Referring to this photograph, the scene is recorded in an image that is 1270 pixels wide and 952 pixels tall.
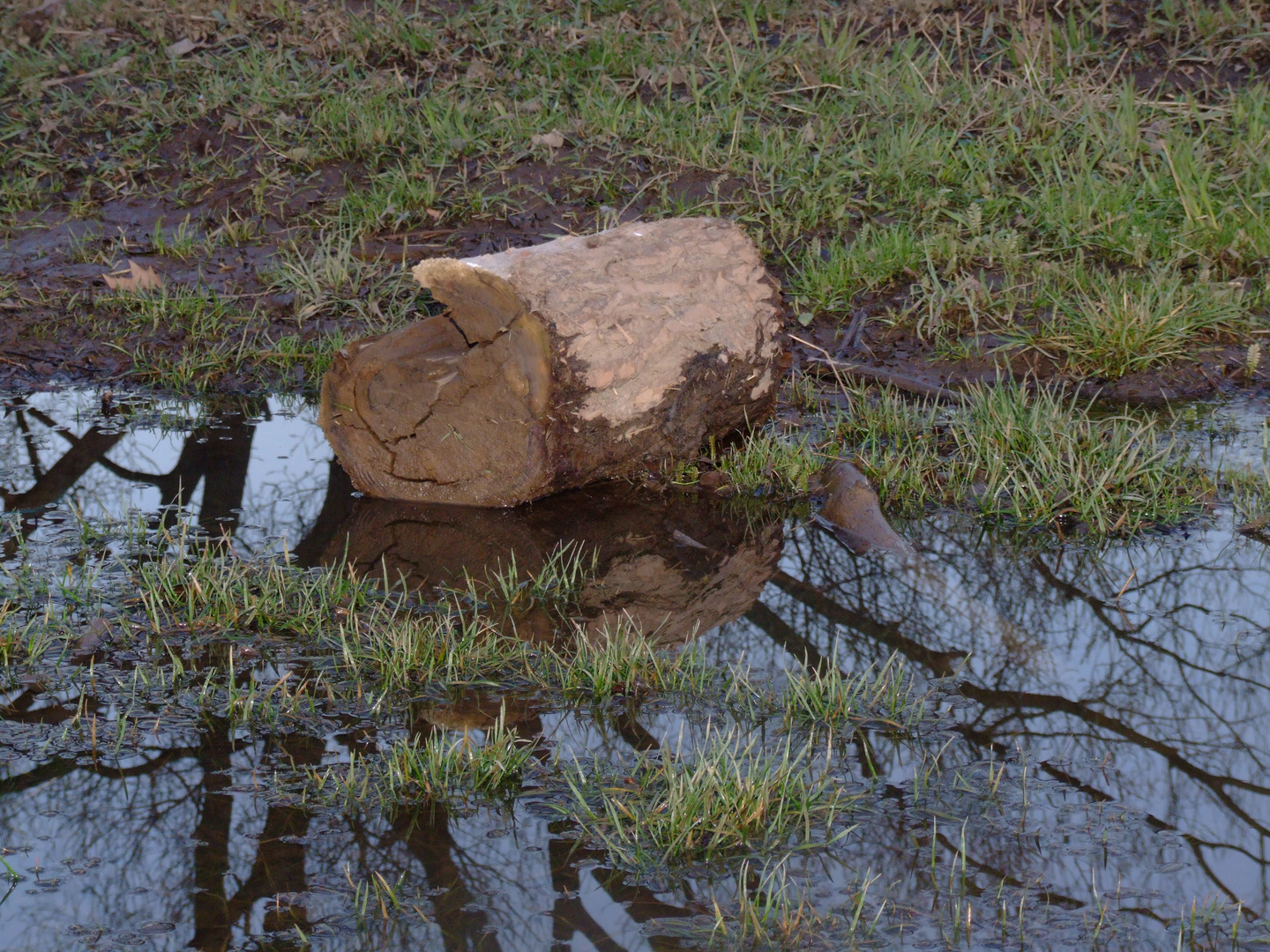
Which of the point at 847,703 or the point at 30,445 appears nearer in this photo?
the point at 847,703

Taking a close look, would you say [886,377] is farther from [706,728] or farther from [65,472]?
[65,472]

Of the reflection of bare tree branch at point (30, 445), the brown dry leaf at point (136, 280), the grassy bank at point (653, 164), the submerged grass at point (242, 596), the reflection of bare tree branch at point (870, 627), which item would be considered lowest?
the reflection of bare tree branch at point (30, 445)

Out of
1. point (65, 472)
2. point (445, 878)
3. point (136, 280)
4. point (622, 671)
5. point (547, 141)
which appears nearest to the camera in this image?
point (445, 878)

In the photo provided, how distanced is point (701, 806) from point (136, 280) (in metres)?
5.13

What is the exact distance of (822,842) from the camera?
2352mm

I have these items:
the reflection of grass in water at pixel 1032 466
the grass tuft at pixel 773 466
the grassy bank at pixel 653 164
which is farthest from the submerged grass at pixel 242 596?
the grassy bank at pixel 653 164

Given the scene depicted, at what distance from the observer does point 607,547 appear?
4.07 meters

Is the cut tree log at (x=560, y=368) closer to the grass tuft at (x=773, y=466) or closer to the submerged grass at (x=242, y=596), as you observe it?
the grass tuft at (x=773, y=466)

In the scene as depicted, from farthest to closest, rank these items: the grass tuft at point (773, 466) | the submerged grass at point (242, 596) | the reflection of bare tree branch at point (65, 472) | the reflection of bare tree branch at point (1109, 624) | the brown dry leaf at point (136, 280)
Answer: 1. the brown dry leaf at point (136, 280)
2. the grass tuft at point (773, 466)
3. the reflection of bare tree branch at point (65, 472)
4. the submerged grass at point (242, 596)
5. the reflection of bare tree branch at point (1109, 624)

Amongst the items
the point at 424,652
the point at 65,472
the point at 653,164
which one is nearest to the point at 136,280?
the point at 65,472

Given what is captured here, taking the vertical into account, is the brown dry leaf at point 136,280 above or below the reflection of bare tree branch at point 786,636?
above

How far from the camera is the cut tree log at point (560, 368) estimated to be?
13.4ft

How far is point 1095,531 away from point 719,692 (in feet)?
5.93

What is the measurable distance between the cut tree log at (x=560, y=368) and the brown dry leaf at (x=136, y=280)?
7.88ft
